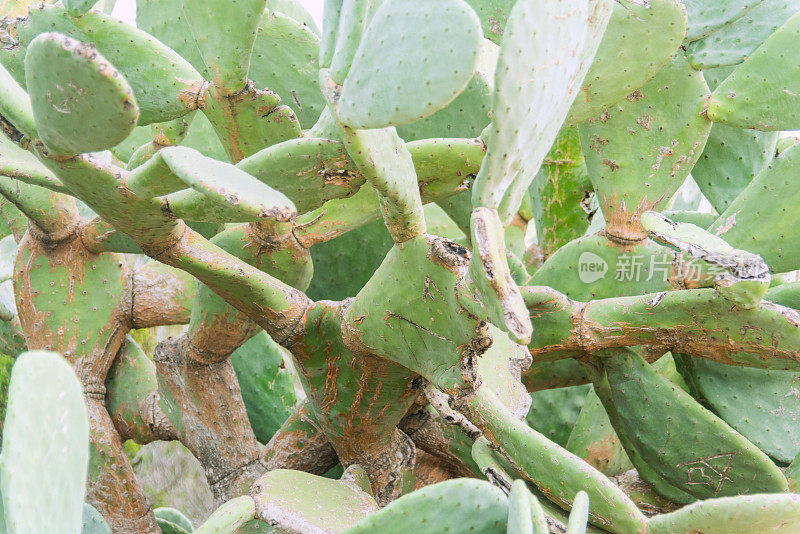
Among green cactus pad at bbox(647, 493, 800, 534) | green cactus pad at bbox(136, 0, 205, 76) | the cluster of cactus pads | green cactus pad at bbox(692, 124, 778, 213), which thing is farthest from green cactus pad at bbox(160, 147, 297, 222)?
green cactus pad at bbox(692, 124, 778, 213)

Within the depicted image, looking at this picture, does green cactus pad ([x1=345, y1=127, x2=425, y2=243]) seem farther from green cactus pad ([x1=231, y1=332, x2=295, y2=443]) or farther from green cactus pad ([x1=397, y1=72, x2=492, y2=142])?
green cactus pad ([x1=231, y1=332, x2=295, y2=443])

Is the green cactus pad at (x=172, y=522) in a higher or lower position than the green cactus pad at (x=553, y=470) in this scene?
lower

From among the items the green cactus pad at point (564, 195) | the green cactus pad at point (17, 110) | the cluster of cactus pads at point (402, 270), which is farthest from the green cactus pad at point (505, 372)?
the green cactus pad at point (564, 195)

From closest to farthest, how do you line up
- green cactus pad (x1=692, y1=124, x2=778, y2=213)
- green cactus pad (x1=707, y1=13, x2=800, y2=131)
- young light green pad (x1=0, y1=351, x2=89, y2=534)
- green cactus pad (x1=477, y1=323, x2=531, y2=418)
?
young light green pad (x1=0, y1=351, x2=89, y2=534), green cactus pad (x1=477, y1=323, x2=531, y2=418), green cactus pad (x1=707, y1=13, x2=800, y2=131), green cactus pad (x1=692, y1=124, x2=778, y2=213)

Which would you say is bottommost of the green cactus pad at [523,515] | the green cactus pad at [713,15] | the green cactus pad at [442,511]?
the green cactus pad at [442,511]

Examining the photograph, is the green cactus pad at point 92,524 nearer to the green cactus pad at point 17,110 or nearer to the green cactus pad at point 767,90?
the green cactus pad at point 17,110

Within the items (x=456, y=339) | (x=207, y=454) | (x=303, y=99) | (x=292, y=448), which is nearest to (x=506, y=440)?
(x=456, y=339)

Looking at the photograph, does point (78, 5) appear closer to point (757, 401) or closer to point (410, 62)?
point (410, 62)
